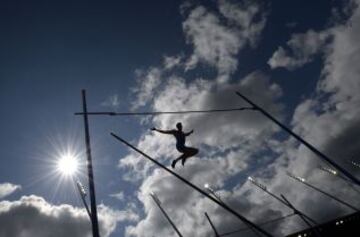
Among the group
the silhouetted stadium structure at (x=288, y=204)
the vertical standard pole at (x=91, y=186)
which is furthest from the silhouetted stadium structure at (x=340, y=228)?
the vertical standard pole at (x=91, y=186)

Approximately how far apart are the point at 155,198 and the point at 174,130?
66.1 feet

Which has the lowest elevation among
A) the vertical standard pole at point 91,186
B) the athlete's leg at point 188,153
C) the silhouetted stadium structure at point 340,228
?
the vertical standard pole at point 91,186

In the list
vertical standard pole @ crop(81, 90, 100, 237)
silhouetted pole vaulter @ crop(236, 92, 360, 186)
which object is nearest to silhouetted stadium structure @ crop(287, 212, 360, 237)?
silhouetted pole vaulter @ crop(236, 92, 360, 186)

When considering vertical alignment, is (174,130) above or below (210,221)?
below

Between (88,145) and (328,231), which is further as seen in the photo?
(328,231)

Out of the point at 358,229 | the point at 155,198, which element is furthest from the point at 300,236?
the point at 155,198

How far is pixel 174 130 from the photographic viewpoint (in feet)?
55.6

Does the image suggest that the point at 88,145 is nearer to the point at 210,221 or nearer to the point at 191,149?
the point at 191,149

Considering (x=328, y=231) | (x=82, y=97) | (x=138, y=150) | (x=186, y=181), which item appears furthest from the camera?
(x=328, y=231)

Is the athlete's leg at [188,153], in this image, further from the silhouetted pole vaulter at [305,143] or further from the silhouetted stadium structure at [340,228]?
the silhouetted stadium structure at [340,228]

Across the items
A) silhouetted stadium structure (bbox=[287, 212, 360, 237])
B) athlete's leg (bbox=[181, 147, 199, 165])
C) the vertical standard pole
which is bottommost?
the vertical standard pole

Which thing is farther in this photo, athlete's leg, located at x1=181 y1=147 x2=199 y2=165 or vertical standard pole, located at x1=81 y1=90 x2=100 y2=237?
athlete's leg, located at x1=181 y1=147 x2=199 y2=165

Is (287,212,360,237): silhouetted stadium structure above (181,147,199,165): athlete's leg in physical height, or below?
above

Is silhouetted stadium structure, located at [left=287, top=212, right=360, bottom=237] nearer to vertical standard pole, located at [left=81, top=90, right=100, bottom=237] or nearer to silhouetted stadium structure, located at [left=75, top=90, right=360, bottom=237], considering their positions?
silhouetted stadium structure, located at [left=75, top=90, right=360, bottom=237]
